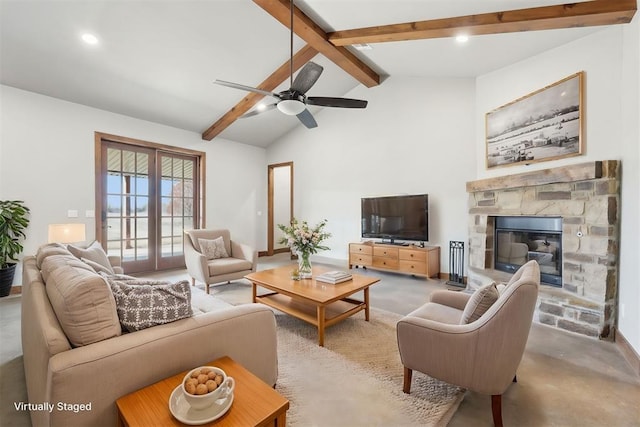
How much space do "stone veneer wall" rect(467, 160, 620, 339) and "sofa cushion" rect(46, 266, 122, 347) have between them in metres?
3.59

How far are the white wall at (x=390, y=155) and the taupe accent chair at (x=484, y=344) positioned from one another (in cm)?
310

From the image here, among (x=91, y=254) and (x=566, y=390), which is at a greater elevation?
(x=91, y=254)

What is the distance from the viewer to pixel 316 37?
3.50 metres

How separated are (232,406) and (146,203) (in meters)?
5.07

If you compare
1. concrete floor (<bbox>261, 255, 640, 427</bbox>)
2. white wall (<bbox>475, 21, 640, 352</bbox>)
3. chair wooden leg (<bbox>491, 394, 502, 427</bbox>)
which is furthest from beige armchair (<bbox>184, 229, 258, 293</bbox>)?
white wall (<bbox>475, 21, 640, 352</bbox>)

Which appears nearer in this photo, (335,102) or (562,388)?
(562,388)

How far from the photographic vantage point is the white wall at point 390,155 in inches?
174

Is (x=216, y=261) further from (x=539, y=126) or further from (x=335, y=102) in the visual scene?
(x=539, y=126)

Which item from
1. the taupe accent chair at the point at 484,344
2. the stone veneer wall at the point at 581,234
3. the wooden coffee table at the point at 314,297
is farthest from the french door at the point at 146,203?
the stone veneer wall at the point at 581,234

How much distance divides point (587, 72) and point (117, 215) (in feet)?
21.5

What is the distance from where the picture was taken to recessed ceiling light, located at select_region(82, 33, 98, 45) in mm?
3134

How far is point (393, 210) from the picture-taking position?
4.91m

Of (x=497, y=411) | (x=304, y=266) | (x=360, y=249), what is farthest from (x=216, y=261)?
(x=497, y=411)

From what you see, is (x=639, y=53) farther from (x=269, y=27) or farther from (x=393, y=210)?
(x=269, y=27)
